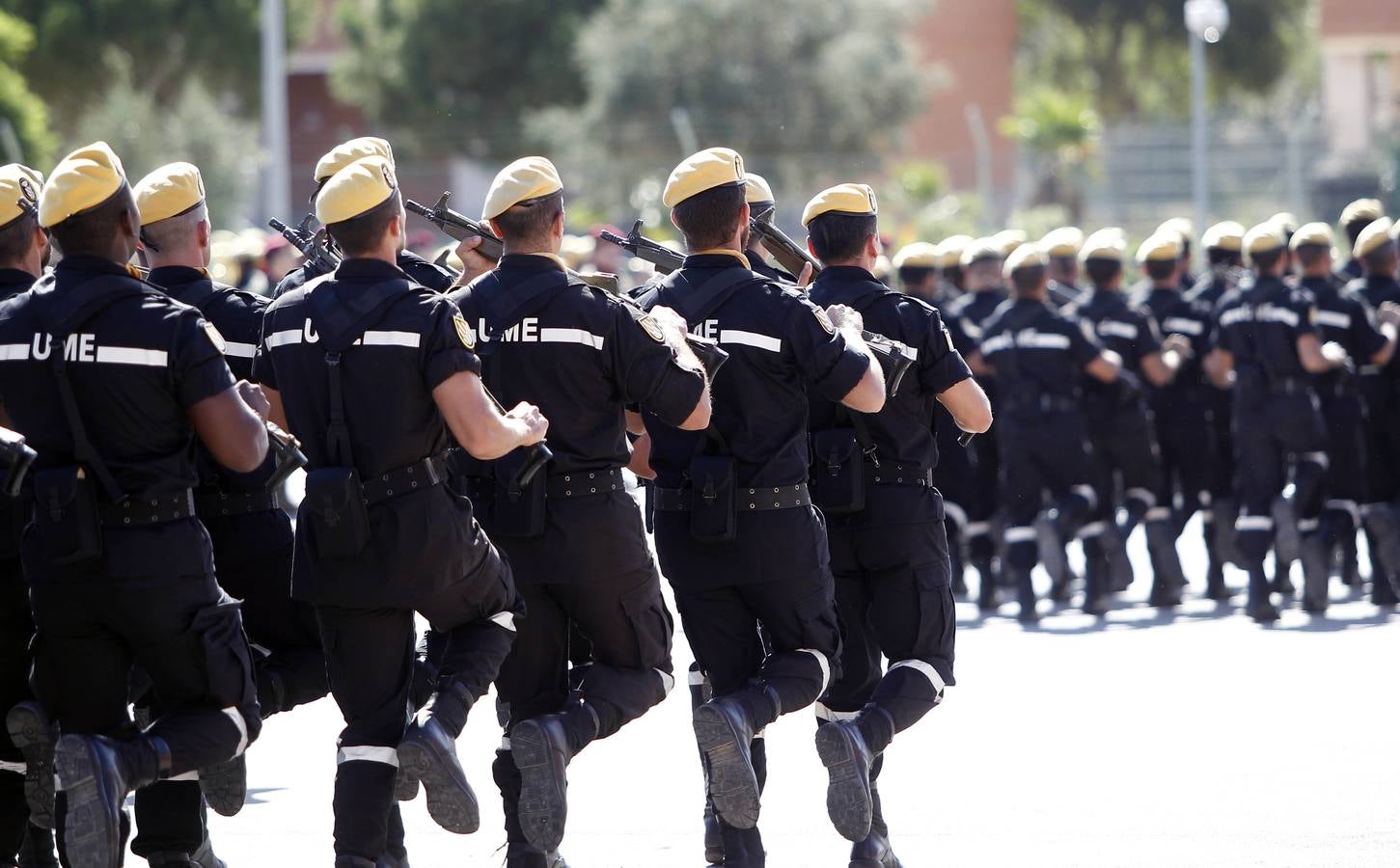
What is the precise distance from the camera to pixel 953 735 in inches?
332

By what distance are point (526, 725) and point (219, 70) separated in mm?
58361

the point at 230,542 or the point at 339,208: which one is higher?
the point at 339,208

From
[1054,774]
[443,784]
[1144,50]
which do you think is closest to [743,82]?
[1144,50]

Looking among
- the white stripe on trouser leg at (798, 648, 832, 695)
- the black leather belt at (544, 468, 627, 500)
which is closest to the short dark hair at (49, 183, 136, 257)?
the black leather belt at (544, 468, 627, 500)

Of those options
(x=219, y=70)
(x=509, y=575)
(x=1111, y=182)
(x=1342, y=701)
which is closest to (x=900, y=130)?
(x=1111, y=182)

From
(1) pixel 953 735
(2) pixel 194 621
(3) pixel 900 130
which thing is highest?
(3) pixel 900 130

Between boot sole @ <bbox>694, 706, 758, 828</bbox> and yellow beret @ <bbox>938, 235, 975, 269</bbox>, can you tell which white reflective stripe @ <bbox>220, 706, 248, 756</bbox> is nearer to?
boot sole @ <bbox>694, 706, 758, 828</bbox>

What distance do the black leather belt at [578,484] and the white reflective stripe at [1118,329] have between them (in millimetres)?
6725

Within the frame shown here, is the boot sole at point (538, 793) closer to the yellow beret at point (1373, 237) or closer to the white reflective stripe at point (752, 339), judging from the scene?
the white reflective stripe at point (752, 339)

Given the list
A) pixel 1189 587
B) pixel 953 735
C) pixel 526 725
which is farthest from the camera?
pixel 1189 587

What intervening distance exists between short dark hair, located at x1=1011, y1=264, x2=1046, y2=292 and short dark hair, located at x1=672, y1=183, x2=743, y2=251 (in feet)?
17.9

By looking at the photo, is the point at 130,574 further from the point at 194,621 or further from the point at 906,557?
the point at 906,557

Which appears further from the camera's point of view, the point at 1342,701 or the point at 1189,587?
the point at 1189,587

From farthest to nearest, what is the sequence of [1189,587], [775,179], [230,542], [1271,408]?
1. [775,179]
2. [1189,587]
3. [1271,408]
4. [230,542]
